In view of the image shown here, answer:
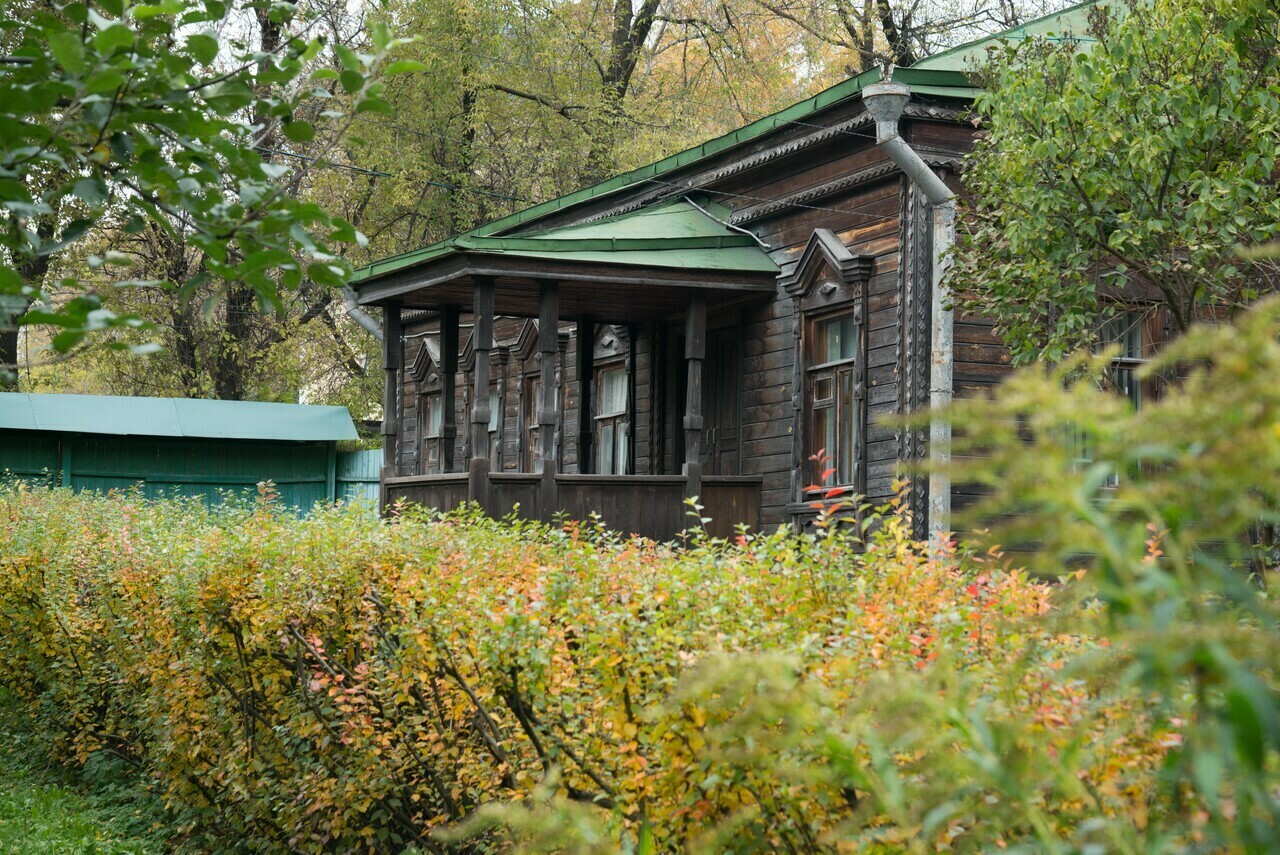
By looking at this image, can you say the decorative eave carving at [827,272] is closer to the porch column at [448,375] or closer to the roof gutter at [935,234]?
the roof gutter at [935,234]

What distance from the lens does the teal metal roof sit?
27969 mm

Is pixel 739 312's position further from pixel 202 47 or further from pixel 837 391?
pixel 202 47

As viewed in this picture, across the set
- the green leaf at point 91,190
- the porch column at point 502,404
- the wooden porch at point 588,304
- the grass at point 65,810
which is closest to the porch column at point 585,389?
the wooden porch at point 588,304

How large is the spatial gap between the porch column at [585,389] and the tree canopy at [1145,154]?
8.16 metres

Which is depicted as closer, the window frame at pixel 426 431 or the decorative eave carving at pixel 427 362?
the decorative eave carving at pixel 427 362

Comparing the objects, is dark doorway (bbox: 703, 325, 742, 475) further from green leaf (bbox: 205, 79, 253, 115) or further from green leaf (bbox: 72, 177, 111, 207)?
green leaf (bbox: 72, 177, 111, 207)

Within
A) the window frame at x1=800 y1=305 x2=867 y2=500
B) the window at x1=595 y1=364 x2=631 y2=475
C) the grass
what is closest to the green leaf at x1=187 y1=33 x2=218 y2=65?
the grass

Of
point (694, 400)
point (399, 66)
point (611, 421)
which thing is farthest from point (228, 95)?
point (611, 421)

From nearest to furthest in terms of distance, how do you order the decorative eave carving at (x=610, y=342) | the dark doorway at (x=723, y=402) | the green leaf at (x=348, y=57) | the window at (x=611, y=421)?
1. the green leaf at (x=348, y=57)
2. the dark doorway at (x=723, y=402)
3. the decorative eave carving at (x=610, y=342)
4. the window at (x=611, y=421)

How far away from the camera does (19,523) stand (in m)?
13.2

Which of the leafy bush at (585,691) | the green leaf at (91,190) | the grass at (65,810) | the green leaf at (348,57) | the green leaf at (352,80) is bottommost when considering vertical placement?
the grass at (65,810)

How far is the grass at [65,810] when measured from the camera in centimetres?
880

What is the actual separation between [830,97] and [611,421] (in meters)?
6.40

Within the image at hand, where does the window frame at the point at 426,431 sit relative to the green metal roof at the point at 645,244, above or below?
below
